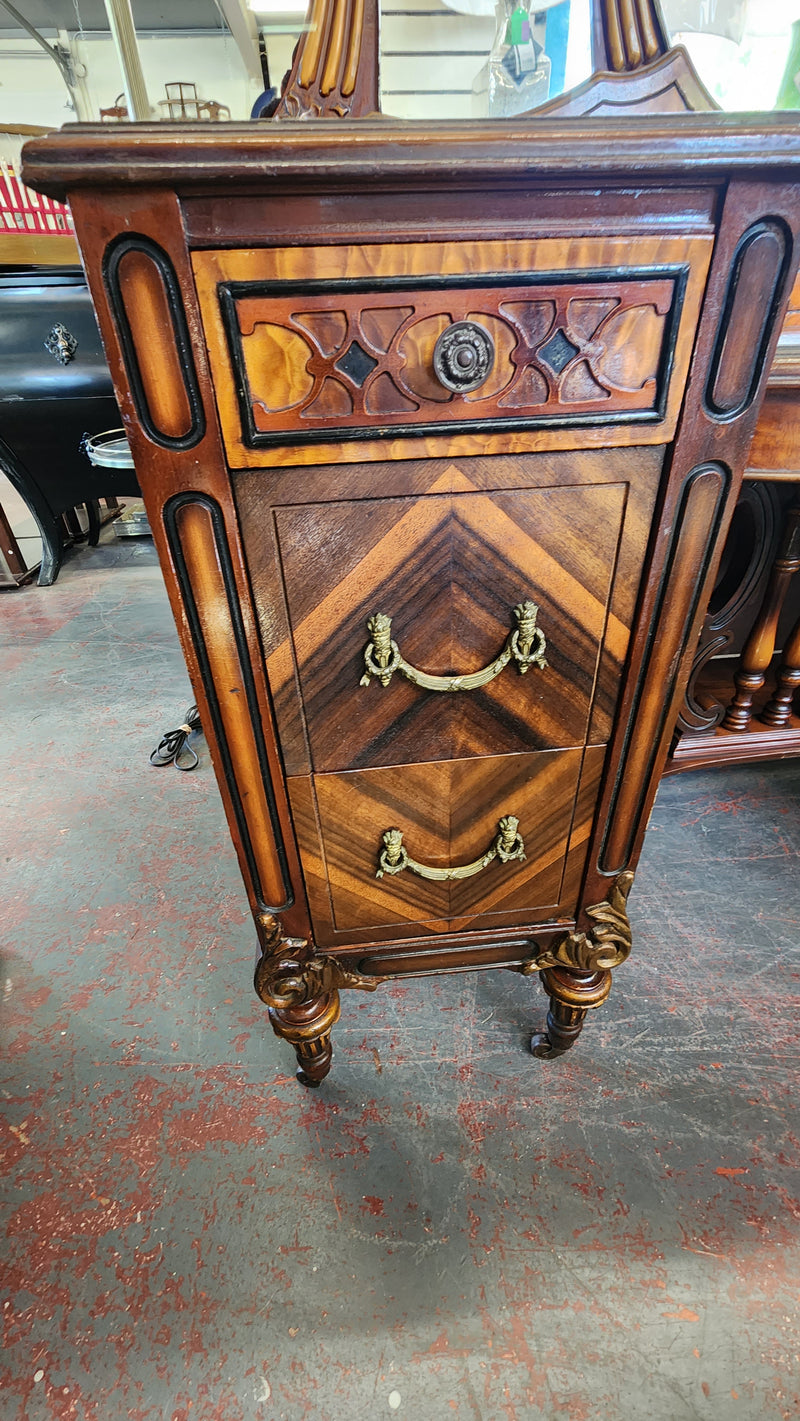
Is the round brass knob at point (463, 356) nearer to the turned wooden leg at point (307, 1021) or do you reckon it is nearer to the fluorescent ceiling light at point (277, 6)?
the turned wooden leg at point (307, 1021)

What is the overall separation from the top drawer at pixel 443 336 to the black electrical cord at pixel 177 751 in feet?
4.25

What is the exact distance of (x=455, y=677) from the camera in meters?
0.63

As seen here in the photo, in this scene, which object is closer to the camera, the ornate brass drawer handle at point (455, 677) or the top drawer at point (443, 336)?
the top drawer at point (443, 336)

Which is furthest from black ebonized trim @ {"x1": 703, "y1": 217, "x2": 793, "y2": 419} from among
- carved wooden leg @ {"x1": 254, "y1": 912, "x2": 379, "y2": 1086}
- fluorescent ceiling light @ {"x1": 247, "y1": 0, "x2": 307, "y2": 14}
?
fluorescent ceiling light @ {"x1": 247, "y1": 0, "x2": 307, "y2": 14}

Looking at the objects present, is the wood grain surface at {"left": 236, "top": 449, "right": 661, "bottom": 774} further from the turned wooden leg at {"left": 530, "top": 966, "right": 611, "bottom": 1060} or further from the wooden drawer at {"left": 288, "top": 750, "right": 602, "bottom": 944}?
the turned wooden leg at {"left": 530, "top": 966, "right": 611, "bottom": 1060}

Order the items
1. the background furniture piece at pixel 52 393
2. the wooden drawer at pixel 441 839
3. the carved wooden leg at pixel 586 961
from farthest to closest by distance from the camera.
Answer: the background furniture piece at pixel 52 393, the carved wooden leg at pixel 586 961, the wooden drawer at pixel 441 839

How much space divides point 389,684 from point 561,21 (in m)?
0.87

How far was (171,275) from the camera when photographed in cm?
45

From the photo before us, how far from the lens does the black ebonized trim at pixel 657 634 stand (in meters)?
0.58

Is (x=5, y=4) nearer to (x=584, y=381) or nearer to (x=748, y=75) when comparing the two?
(x=748, y=75)

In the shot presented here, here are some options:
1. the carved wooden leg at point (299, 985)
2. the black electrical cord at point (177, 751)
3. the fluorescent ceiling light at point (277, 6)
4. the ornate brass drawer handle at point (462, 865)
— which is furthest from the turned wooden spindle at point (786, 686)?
the fluorescent ceiling light at point (277, 6)

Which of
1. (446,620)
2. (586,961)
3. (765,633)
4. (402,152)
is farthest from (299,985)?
(765,633)

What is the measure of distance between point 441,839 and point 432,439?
16.5 inches

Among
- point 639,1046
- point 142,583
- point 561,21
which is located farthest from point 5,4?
point 639,1046
